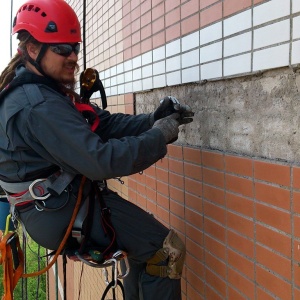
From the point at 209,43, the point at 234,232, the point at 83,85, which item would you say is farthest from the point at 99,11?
the point at 234,232

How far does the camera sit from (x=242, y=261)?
232 centimetres

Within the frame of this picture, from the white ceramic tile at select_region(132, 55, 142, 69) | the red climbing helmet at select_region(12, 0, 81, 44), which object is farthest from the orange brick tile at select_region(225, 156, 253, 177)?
the white ceramic tile at select_region(132, 55, 142, 69)

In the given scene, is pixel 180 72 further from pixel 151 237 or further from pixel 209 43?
pixel 151 237

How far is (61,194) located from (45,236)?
0.29m

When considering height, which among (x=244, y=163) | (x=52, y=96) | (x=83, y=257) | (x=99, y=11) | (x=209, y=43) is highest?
(x=99, y=11)

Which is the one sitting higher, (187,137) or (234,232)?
(187,137)

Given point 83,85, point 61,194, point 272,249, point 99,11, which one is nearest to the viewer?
point 272,249

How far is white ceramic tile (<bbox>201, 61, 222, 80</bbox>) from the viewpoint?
2.45 metres

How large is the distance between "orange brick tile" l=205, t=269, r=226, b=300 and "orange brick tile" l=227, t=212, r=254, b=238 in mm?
405

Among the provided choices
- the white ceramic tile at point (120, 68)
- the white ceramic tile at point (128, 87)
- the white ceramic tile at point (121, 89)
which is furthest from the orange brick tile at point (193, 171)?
the white ceramic tile at point (120, 68)

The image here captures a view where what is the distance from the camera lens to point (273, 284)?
208 cm

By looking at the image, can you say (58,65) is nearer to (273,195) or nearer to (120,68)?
(273,195)

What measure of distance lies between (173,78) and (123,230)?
1.22 metres

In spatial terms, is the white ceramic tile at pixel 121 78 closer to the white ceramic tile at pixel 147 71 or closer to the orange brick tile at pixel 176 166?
the white ceramic tile at pixel 147 71
